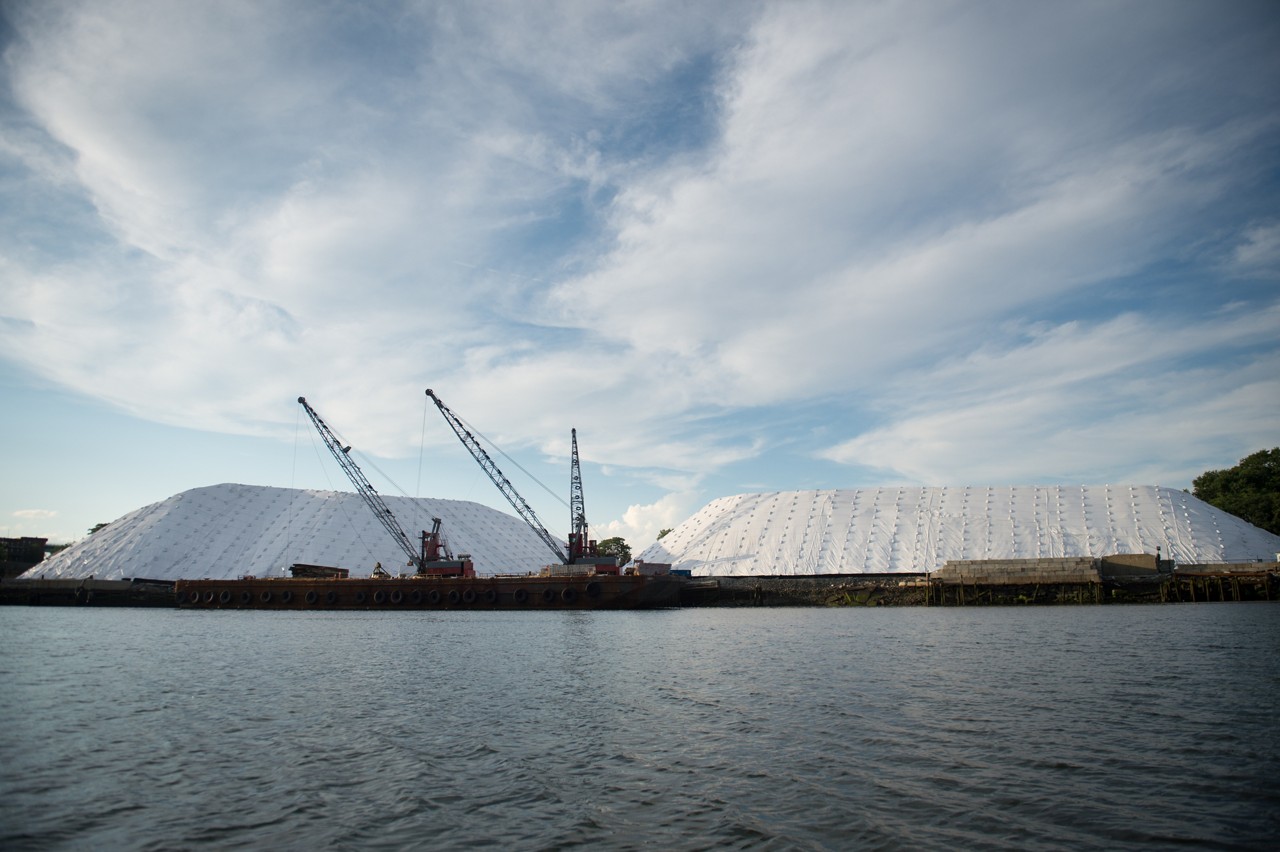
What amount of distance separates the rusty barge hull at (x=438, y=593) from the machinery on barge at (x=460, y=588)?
136 millimetres

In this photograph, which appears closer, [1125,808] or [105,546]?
[1125,808]

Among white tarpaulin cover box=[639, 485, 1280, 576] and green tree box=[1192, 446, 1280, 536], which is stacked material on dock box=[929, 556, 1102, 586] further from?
green tree box=[1192, 446, 1280, 536]

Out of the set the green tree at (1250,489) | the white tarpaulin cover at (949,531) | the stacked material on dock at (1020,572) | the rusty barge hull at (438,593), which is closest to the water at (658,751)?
the stacked material on dock at (1020,572)

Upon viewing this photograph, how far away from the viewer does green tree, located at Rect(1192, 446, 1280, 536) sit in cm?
14294

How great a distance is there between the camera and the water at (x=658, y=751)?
528 inches

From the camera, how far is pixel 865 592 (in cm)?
11125

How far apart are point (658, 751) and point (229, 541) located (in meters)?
187

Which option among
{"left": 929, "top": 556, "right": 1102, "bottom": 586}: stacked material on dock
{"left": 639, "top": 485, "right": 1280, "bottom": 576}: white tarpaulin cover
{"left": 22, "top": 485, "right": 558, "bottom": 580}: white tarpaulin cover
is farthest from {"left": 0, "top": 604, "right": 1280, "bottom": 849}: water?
{"left": 22, "top": 485, "right": 558, "bottom": 580}: white tarpaulin cover

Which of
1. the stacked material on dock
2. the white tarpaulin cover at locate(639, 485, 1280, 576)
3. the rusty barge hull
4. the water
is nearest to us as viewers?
the water

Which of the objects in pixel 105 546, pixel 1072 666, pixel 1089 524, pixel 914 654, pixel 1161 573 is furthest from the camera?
pixel 105 546

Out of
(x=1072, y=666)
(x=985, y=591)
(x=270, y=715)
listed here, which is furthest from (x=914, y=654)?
(x=985, y=591)

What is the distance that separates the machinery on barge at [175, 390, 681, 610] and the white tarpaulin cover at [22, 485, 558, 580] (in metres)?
44.3

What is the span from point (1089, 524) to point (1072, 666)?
124 meters

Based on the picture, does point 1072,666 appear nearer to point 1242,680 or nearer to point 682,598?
point 1242,680
